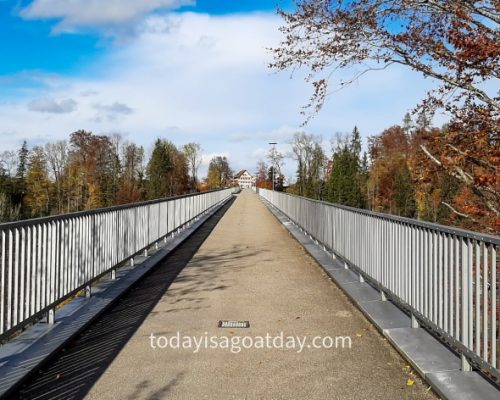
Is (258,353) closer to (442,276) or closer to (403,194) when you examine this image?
(442,276)

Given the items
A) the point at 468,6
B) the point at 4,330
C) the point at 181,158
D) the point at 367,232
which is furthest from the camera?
the point at 181,158

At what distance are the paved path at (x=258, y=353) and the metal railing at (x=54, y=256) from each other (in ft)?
3.15

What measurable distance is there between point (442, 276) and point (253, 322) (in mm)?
2351

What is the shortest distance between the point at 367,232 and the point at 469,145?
4.11 metres

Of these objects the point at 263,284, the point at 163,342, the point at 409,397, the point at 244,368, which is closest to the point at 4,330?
the point at 163,342

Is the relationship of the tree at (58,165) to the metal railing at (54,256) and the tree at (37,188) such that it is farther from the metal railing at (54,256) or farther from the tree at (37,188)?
the metal railing at (54,256)

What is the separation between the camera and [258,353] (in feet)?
14.9

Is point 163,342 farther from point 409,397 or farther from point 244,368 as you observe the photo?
point 409,397

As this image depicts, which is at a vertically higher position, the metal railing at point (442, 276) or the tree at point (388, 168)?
the tree at point (388, 168)

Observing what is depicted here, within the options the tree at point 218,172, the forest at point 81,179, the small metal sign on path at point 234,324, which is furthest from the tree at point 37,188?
→ the small metal sign on path at point 234,324

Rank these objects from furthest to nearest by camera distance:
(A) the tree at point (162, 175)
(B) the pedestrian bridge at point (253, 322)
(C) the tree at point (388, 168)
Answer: (A) the tree at point (162, 175)
(C) the tree at point (388, 168)
(B) the pedestrian bridge at point (253, 322)

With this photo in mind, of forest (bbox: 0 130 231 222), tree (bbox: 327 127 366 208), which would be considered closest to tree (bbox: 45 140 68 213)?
forest (bbox: 0 130 231 222)

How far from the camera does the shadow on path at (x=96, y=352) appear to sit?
3.71 m

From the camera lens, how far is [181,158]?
111 m
